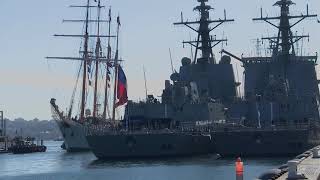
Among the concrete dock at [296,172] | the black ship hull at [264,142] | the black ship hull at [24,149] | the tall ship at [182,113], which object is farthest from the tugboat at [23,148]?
the concrete dock at [296,172]

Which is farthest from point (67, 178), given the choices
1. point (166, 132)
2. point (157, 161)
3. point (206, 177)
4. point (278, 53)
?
point (278, 53)

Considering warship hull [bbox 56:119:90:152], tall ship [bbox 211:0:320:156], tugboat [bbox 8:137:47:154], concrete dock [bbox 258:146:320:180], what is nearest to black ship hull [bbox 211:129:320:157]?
tall ship [bbox 211:0:320:156]

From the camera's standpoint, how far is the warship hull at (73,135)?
99.5 meters

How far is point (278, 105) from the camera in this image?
73.2 m

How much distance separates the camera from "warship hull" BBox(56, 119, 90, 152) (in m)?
99.5

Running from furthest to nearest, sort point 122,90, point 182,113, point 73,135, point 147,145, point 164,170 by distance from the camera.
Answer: point 73,135 < point 182,113 < point 122,90 < point 147,145 < point 164,170

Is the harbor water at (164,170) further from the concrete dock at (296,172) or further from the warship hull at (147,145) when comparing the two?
the concrete dock at (296,172)

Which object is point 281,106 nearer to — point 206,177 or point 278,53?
point 278,53

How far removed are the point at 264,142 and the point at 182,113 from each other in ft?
46.5

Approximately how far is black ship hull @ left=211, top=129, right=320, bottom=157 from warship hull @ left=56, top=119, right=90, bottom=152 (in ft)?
122

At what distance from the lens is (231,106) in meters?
78.2

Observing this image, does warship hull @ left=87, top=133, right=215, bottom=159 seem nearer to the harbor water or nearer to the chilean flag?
the harbor water

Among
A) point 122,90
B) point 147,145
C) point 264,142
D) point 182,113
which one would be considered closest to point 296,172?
point 264,142

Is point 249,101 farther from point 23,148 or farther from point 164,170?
point 23,148
